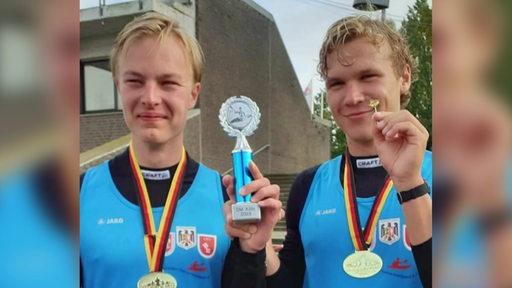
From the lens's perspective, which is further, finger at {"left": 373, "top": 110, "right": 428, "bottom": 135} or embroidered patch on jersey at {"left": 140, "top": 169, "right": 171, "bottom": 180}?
embroidered patch on jersey at {"left": 140, "top": 169, "right": 171, "bottom": 180}

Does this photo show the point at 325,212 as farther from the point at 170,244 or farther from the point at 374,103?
the point at 170,244

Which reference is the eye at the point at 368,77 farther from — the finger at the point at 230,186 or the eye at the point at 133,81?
the eye at the point at 133,81

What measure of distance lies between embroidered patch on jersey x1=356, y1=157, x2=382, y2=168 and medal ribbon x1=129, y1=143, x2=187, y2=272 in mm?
586

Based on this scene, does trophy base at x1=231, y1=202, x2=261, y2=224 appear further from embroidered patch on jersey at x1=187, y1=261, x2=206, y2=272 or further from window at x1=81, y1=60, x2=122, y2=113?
window at x1=81, y1=60, x2=122, y2=113

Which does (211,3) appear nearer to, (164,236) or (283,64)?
(283,64)

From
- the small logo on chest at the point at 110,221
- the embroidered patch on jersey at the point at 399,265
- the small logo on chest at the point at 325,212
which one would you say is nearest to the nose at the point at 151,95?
the small logo on chest at the point at 110,221

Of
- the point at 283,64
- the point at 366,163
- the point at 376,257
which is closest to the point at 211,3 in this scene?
the point at 283,64

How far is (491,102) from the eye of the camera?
2.23 feet

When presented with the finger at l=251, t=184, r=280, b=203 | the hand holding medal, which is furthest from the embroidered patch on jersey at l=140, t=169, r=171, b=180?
the hand holding medal

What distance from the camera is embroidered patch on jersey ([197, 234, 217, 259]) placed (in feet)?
4.93

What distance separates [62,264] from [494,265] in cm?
63

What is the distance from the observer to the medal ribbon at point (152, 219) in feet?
4.70

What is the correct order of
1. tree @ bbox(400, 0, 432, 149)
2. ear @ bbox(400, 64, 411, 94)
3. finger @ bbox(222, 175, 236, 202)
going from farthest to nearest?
ear @ bbox(400, 64, 411, 94) < finger @ bbox(222, 175, 236, 202) < tree @ bbox(400, 0, 432, 149)

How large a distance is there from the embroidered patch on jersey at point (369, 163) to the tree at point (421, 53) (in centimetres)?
20
